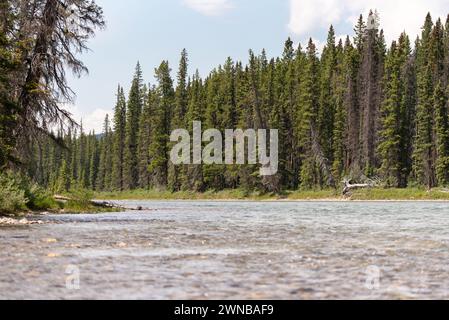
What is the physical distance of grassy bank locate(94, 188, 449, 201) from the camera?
61.7 meters

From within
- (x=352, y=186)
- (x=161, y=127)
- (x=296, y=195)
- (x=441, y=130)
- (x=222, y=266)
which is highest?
(x=161, y=127)

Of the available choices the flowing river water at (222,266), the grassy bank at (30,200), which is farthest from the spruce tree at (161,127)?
the flowing river water at (222,266)

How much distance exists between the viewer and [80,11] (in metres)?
29.3

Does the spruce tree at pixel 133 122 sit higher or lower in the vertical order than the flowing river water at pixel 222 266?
higher

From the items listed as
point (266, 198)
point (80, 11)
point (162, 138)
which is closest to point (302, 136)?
point (266, 198)

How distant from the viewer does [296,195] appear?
7538cm

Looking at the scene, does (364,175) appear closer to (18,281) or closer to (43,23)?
(43,23)

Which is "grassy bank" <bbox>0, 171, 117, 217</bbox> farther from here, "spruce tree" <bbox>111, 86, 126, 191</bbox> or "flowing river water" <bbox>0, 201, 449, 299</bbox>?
"spruce tree" <bbox>111, 86, 126, 191</bbox>

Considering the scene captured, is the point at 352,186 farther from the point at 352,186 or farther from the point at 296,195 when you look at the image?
the point at 296,195

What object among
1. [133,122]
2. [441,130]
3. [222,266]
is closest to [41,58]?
[222,266]

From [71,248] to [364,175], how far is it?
215 feet

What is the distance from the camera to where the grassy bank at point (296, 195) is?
202 ft

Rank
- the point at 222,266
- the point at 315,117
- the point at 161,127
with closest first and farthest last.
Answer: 1. the point at 222,266
2. the point at 315,117
3. the point at 161,127

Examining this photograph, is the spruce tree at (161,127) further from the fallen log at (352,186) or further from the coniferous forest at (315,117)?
the fallen log at (352,186)
